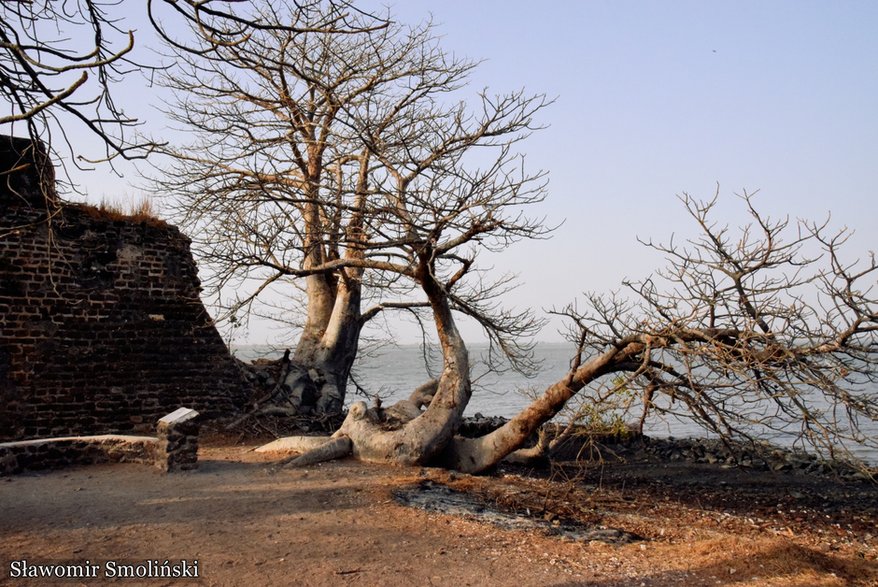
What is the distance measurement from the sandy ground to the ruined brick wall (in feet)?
7.71

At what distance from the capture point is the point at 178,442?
841 cm

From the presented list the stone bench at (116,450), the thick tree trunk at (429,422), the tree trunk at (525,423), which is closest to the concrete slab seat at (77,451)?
the stone bench at (116,450)

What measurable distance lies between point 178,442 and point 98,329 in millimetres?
3428

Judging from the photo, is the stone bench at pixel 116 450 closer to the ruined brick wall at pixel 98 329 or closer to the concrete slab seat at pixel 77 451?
the concrete slab seat at pixel 77 451

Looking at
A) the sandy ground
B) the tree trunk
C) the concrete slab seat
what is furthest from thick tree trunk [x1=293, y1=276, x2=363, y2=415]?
the concrete slab seat

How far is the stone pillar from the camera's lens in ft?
27.4

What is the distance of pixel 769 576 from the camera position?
5.30 meters

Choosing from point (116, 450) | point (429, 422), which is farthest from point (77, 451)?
point (429, 422)

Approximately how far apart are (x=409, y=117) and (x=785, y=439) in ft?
42.7

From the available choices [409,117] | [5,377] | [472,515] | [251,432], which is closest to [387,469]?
[472,515]

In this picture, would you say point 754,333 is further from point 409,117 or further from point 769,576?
point 409,117

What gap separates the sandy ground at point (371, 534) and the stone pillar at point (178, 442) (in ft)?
0.62

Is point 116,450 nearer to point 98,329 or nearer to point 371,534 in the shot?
point 98,329

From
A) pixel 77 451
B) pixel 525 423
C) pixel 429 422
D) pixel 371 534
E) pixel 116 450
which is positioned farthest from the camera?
pixel 429 422
